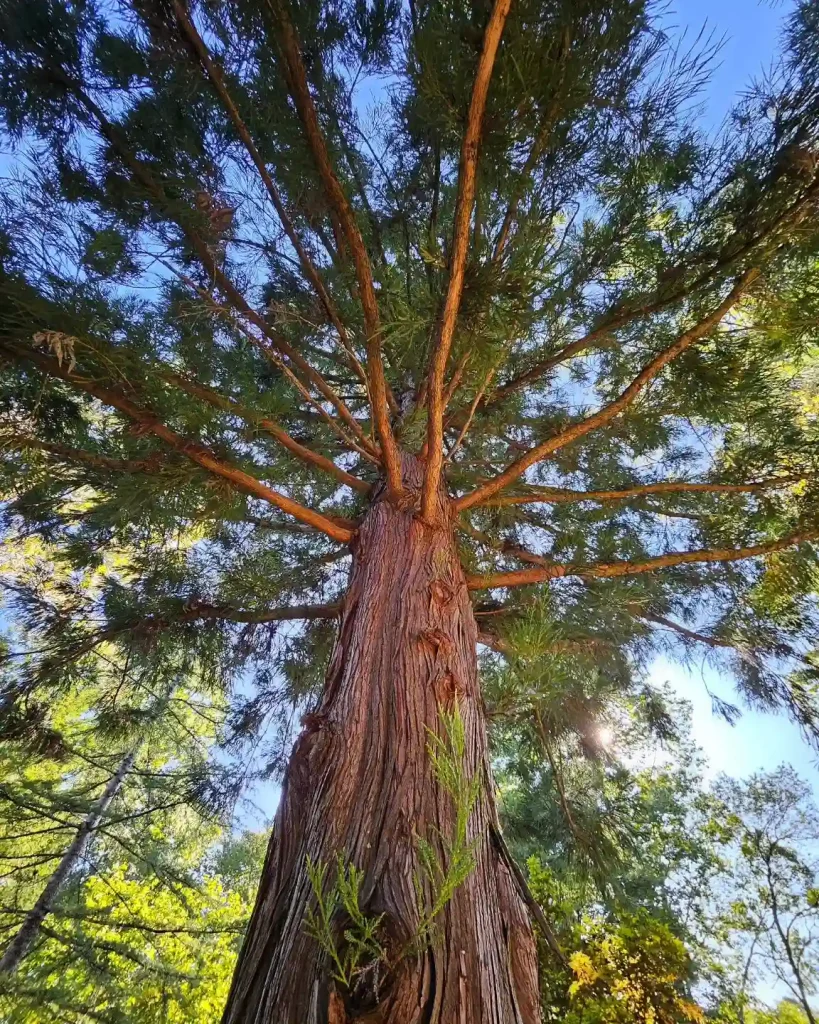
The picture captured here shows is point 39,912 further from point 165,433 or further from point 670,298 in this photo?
point 670,298

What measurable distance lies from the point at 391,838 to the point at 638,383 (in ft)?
6.19

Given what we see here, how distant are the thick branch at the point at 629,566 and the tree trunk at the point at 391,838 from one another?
39cm

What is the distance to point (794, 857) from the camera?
6910mm

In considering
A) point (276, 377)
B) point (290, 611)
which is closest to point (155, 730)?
point (290, 611)

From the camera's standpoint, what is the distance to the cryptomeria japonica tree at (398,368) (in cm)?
126

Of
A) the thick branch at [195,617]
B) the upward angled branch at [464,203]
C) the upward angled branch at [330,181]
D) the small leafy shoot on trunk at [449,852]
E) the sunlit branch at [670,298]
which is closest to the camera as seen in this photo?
the small leafy shoot on trunk at [449,852]

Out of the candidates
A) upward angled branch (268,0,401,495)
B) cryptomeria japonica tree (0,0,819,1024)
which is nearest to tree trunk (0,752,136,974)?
cryptomeria japonica tree (0,0,819,1024)

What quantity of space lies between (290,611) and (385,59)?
2815 mm

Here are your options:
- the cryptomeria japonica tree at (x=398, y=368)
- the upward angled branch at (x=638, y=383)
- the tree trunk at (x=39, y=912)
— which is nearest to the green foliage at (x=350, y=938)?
the cryptomeria japonica tree at (x=398, y=368)

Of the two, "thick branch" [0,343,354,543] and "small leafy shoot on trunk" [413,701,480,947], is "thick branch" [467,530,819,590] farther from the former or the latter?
"small leafy shoot on trunk" [413,701,480,947]

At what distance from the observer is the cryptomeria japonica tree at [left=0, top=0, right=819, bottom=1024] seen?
126cm

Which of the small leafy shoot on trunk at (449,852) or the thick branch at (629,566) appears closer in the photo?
the small leafy shoot on trunk at (449,852)

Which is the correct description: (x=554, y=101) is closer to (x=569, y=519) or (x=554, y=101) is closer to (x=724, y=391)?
(x=724, y=391)

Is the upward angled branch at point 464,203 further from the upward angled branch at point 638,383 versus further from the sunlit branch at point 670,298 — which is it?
the sunlit branch at point 670,298
